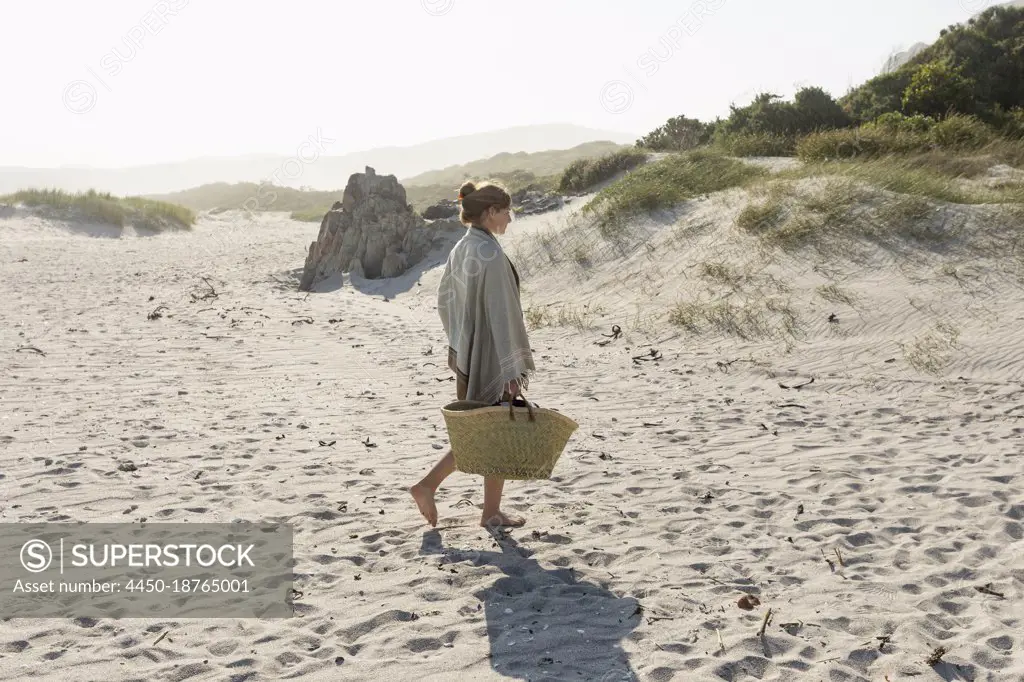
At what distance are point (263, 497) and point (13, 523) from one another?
1513 mm

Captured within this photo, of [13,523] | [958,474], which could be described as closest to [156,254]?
[13,523]

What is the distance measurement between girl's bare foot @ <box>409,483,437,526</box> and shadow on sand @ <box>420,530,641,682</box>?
0.77 feet

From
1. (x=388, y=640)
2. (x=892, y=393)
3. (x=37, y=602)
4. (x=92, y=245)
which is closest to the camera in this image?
(x=388, y=640)

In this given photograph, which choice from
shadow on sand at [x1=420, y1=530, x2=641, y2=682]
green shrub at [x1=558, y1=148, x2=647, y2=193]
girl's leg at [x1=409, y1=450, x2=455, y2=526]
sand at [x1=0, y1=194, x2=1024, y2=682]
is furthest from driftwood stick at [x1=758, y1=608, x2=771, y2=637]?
green shrub at [x1=558, y1=148, x2=647, y2=193]

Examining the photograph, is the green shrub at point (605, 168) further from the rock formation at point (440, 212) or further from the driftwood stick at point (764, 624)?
the driftwood stick at point (764, 624)

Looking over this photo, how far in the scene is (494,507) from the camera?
5039 mm

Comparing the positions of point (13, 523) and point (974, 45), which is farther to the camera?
point (974, 45)

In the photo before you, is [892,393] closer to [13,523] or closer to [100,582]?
[100,582]

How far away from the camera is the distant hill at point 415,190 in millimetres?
37925

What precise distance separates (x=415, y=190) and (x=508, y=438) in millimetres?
42128

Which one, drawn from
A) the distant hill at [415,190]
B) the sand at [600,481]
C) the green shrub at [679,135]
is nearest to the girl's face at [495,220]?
the sand at [600,481]

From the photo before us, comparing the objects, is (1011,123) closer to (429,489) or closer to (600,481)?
(600,481)

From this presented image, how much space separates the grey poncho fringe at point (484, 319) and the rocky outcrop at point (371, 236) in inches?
438

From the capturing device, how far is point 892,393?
7.91 meters
